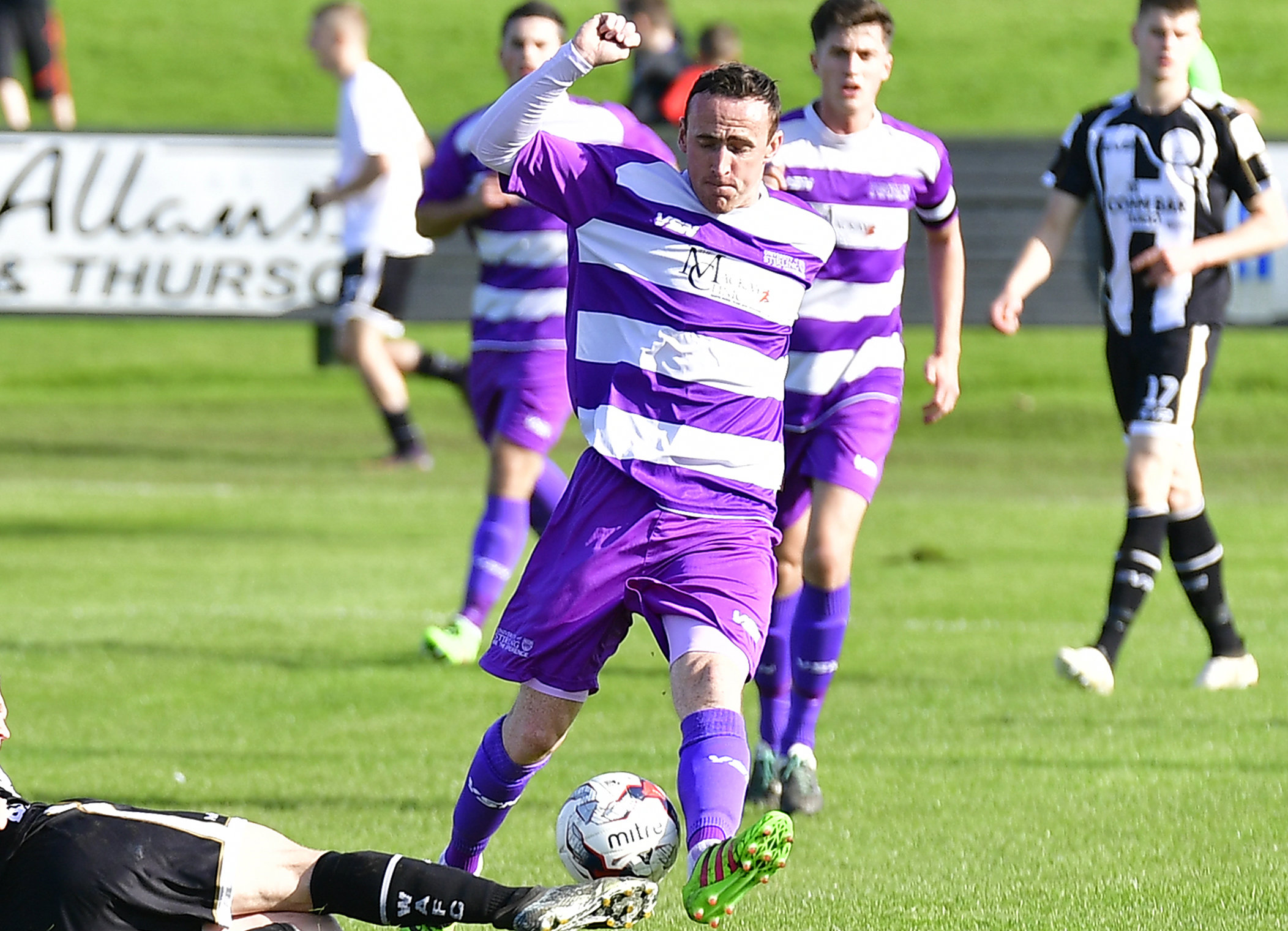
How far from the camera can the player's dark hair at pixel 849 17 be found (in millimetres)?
5746

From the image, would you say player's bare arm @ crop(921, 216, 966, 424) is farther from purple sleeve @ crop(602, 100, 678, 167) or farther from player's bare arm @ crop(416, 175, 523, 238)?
player's bare arm @ crop(416, 175, 523, 238)

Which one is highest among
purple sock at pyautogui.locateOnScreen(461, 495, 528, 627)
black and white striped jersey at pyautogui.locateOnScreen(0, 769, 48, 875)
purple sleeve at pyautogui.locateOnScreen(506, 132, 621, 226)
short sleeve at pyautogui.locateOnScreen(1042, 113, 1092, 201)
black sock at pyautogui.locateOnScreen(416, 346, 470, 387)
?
purple sleeve at pyautogui.locateOnScreen(506, 132, 621, 226)

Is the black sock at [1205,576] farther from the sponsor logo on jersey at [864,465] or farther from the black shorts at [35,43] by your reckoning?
the black shorts at [35,43]

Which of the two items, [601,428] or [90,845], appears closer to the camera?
[90,845]

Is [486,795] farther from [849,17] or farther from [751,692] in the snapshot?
[751,692]

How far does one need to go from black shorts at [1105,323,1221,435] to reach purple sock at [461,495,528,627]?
2496mm

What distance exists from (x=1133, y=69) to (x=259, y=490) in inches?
769

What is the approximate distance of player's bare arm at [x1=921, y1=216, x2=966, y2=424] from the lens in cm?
582

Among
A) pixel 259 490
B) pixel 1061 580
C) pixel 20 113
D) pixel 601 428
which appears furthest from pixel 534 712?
pixel 20 113

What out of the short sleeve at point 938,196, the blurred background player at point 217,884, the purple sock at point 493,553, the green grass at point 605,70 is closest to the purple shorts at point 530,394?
the purple sock at point 493,553

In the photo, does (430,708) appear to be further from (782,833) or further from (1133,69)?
(1133,69)

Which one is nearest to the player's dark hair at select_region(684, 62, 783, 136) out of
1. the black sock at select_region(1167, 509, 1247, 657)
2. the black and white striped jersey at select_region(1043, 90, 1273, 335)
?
the black and white striped jersey at select_region(1043, 90, 1273, 335)

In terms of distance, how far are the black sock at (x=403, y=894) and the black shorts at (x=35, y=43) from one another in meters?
15.4

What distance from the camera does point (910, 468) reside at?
46.5ft
